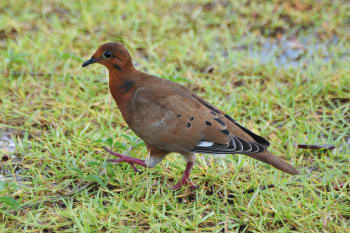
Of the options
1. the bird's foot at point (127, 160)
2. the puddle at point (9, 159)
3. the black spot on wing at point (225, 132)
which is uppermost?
the black spot on wing at point (225, 132)

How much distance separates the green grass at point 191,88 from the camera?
10.8ft

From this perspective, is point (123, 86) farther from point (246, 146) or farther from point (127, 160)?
point (246, 146)

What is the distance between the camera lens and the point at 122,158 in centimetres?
362

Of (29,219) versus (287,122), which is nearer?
(29,219)

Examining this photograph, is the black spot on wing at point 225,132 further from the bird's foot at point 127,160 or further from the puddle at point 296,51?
the puddle at point 296,51

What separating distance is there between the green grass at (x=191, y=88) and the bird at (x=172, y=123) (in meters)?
0.26

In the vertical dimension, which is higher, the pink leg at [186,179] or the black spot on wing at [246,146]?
the black spot on wing at [246,146]

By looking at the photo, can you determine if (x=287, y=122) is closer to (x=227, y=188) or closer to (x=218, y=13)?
(x=227, y=188)

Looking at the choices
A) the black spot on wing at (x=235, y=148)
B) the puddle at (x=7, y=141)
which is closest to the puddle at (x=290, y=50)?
the black spot on wing at (x=235, y=148)

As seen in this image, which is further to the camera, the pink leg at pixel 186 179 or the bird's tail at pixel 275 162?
the pink leg at pixel 186 179

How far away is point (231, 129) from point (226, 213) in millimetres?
545

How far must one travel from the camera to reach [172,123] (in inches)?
135

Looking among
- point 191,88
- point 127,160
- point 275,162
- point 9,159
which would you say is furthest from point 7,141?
point 275,162

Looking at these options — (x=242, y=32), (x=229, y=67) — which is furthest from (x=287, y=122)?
(x=242, y=32)
